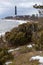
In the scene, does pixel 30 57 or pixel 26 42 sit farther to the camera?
pixel 26 42

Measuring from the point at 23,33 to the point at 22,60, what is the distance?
8.89 meters

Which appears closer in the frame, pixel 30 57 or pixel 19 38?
pixel 30 57

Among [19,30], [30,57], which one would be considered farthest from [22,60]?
[19,30]

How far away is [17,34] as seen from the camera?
25250mm

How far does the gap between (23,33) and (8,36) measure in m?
1.49

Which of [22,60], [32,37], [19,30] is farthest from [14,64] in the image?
[19,30]

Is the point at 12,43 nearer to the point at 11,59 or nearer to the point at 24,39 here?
the point at 24,39

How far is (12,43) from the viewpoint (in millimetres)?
24859

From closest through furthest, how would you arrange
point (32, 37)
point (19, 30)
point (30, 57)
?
point (30, 57), point (32, 37), point (19, 30)

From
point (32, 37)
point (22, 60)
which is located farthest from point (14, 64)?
point (32, 37)

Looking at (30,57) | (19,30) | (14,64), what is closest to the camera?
(14,64)

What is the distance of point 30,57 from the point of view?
1714cm

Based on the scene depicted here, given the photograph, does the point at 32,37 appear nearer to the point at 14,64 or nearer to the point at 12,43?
the point at 12,43

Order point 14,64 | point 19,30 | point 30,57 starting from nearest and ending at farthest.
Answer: point 14,64, point 30,57, point 19,30
